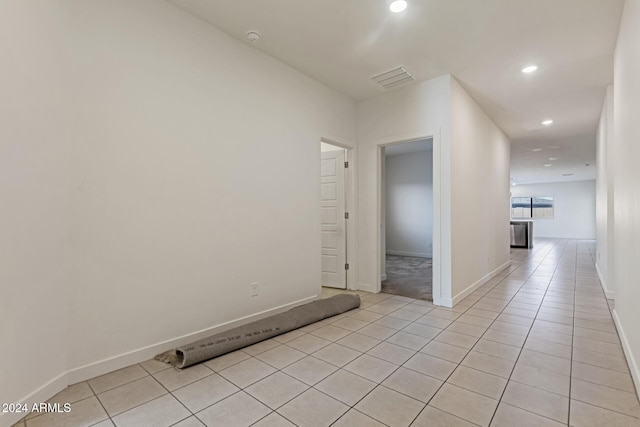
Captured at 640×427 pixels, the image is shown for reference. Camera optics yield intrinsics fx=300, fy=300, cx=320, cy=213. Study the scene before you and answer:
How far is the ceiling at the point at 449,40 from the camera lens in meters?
2.46

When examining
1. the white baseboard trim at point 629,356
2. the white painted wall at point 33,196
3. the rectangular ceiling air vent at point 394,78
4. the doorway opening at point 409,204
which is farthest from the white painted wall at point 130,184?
the doorway opening at point 409,204

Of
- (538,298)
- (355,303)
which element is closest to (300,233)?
(355,303)

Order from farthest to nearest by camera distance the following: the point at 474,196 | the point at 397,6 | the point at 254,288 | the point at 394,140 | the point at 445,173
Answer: the point at 474,196, the point at 394,140, the point at 445,173, the point at 254,288, the point at 397,6

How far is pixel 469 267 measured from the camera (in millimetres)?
4203

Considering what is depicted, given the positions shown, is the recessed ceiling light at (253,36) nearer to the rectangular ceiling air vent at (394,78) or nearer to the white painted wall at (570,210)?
the rectangular ceiling air vent at (394,78)

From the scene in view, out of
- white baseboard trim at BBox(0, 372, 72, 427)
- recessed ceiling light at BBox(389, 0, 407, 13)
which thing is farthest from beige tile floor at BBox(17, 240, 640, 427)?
recessed ceiling light at BBox(389, 0, 407, 13)

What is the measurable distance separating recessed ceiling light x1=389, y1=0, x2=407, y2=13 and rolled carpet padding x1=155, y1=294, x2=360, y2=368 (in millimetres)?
2885

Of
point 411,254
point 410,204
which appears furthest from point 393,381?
point 410,204

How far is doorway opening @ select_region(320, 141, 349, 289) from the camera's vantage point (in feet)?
14.6

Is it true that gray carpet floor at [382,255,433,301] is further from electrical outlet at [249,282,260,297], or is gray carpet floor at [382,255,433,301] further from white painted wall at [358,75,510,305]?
electrical outlet at [249,282,260,297]

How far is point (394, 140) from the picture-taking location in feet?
13.4

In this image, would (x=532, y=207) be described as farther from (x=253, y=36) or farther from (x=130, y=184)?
(x=130, y=184)

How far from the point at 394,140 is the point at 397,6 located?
1.84 metres

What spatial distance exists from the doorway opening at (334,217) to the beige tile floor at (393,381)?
51.7 inches
